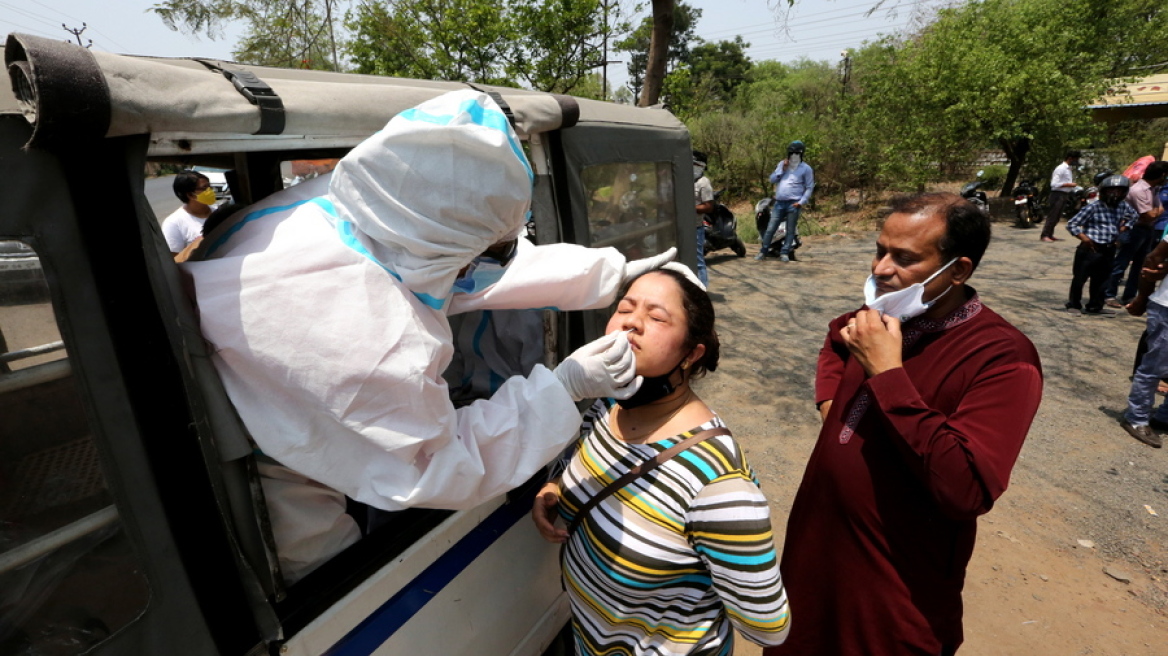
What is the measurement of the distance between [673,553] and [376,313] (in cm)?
96

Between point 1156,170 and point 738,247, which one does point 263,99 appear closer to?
point 1156,170

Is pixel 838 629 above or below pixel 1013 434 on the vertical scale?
below

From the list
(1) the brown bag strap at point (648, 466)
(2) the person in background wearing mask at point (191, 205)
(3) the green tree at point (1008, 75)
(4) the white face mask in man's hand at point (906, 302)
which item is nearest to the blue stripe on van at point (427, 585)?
(1) the brown bag strap at point (648, 466)

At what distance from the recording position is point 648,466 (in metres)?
1.53

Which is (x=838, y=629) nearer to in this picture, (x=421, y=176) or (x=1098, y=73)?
(x=421, y=176)

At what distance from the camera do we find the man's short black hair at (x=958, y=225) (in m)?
1.64

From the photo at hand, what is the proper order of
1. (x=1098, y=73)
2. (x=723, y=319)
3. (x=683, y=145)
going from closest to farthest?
(x=683, y=145) → (x=723, y=319) → (x=1098, y=73)

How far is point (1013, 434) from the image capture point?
1451 millimetres

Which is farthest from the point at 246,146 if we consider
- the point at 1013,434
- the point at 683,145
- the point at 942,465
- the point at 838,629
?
the point at 683,145

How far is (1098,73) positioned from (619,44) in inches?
469

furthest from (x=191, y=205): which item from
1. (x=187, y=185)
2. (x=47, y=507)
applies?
(x=47, y=507)

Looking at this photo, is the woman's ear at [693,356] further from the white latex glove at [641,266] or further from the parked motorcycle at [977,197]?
the parked motorcycle at [977,197]

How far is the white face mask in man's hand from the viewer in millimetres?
1640

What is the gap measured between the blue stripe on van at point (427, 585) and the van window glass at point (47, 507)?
19.7 inches
